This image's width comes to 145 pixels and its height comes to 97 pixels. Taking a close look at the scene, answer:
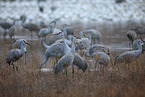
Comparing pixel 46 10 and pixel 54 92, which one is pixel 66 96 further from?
pixel 46 10

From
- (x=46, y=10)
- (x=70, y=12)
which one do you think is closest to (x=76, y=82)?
(x=70, y=12)

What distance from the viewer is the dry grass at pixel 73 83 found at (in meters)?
6.21

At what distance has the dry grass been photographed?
6210 millimetres

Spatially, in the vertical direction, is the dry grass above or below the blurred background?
below

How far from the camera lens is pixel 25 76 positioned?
7.71m

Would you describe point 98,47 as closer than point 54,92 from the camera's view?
No

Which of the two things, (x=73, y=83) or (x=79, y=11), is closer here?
(x=73, y=83)

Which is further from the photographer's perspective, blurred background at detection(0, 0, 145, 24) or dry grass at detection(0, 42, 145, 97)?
blurred background at detection(0, 0, 145, 24)

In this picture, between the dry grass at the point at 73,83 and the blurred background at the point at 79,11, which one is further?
the blurred background at the point at 79,11

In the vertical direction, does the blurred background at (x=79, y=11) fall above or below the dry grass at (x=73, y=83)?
above

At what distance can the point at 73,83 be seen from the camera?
286 inches

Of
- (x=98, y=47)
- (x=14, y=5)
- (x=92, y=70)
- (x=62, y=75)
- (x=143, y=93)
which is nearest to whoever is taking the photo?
(x=143, y=93)

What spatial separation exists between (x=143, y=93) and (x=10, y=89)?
3230mm

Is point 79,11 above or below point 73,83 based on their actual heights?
above
